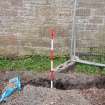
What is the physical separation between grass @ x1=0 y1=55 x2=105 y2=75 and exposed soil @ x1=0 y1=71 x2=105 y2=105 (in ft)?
1.39

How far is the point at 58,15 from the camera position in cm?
934

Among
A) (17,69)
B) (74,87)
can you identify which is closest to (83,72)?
(74,87)

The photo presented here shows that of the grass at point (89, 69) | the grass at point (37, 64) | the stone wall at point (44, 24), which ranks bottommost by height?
the grass at point (89, 69)

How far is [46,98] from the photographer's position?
6.68m

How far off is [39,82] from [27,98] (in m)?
1.22

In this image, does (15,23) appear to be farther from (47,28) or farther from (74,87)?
(74,87)

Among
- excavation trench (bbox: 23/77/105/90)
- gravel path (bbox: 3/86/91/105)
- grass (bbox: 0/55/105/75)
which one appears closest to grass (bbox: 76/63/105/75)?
grass (bbox: 0/55/105/75)

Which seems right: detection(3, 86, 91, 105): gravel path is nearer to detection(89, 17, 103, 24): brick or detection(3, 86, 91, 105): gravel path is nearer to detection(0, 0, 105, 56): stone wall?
detection(0, 0, 105, 56): stone wall

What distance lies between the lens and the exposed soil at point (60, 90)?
6652 millimetres

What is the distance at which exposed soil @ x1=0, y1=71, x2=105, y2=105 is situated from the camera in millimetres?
6652

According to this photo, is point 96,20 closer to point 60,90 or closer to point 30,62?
point 30,62

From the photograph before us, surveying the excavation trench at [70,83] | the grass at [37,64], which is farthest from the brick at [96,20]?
the excavation trench at [70,83]

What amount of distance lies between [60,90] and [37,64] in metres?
1.84

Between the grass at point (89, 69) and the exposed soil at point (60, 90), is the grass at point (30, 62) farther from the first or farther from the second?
the grass at point (89, 69)
